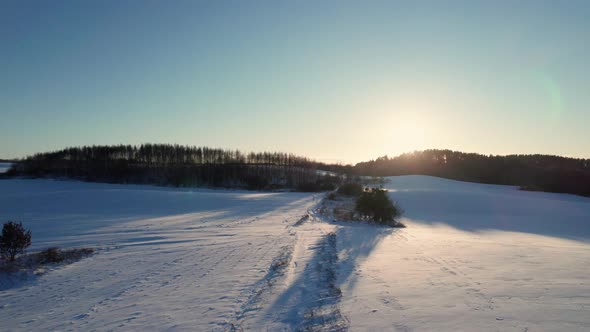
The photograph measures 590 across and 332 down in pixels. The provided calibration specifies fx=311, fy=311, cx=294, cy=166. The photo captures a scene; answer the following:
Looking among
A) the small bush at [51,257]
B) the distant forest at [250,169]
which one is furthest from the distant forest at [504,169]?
the small bush at [51,257]

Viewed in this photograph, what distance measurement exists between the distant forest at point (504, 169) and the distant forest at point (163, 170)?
45229mm

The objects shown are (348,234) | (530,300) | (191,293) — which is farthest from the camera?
(348,234)

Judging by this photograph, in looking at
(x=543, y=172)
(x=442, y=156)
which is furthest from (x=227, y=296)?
(x=442, y=156)

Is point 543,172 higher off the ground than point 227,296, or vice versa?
point 543,172

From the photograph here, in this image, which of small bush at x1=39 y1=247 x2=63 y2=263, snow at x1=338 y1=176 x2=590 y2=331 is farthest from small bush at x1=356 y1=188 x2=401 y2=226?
small bush at x1=39 y1=247 x2=63 y2=263

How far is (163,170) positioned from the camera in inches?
4291

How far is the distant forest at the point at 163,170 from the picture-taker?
95.9 metres

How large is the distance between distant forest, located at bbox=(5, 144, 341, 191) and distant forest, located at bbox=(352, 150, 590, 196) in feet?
148

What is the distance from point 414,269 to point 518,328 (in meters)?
4.99

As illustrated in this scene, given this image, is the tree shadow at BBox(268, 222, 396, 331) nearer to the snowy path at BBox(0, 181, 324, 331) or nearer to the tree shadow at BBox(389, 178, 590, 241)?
the snowy path at BBox(0, 181, 324, 331)

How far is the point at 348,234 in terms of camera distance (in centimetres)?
1916

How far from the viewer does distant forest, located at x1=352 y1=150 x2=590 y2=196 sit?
6506cm

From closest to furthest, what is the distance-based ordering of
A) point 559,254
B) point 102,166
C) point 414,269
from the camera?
point 414,269 < point 559,254 < point 102,166

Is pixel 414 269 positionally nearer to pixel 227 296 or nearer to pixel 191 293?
pixel 227 296
